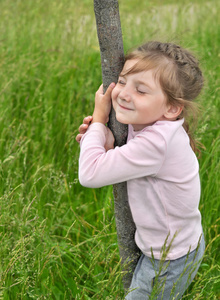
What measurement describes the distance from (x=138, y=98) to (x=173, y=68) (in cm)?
18

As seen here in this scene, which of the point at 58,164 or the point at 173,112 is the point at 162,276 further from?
the point at 58,164

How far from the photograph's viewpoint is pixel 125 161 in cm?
140

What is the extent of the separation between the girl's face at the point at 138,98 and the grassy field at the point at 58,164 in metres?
0.33

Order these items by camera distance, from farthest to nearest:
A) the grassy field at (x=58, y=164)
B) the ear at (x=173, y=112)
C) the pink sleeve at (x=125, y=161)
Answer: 1. the grassy field at (x=58, y=164)
2. the ear at (x=173, y=112)
3. the pink sleeve at (x=125, y=161)

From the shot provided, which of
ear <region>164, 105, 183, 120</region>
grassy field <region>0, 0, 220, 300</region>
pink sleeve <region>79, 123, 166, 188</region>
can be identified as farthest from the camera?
grassy field <region>0, 0, 220, 300</region>

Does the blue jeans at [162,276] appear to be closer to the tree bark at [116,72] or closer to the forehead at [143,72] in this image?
the tree bark at [116,72]

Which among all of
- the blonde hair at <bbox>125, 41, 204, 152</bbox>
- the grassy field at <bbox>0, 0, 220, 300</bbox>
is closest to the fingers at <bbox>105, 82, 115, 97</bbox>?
the blonde hair at <bbox>125, 41, 204, 152</bbox>

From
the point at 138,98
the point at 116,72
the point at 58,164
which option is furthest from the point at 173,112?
the point at 58,164

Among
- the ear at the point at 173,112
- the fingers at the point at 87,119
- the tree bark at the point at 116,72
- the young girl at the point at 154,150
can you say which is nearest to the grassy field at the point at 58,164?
the tree bark at the point at 116,72

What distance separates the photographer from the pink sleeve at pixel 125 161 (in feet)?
4.59

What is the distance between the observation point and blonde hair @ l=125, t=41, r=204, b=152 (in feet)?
4.78

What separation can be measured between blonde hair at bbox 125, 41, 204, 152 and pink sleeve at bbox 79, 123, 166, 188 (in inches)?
7.6

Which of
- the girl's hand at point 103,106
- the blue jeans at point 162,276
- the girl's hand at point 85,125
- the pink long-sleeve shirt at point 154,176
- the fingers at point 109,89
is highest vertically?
the fingers at point 109,89

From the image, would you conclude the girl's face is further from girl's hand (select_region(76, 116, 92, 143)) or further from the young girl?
girl's hand (select_region(76, 116, 92, 143))
